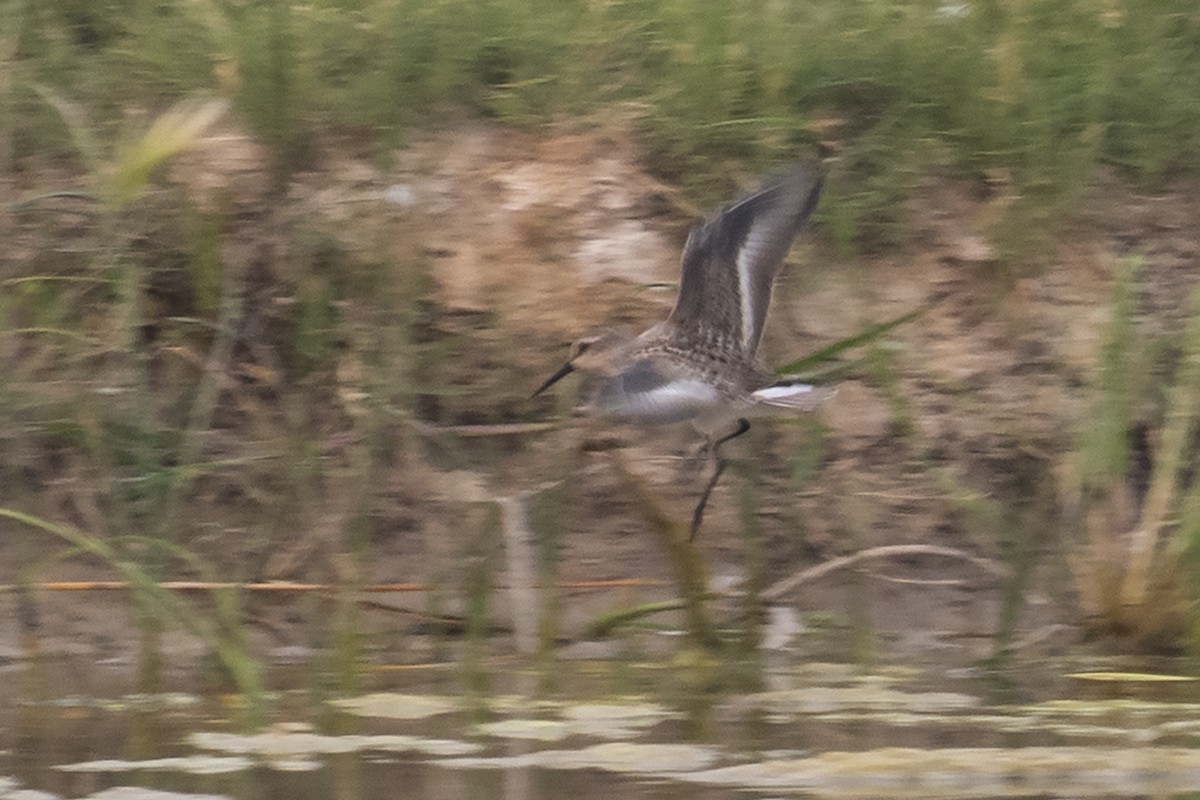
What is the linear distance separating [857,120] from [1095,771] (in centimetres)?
258

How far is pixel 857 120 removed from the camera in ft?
18.5

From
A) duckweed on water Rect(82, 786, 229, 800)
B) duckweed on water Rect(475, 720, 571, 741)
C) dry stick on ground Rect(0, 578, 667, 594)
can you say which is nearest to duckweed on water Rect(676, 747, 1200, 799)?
duckweed on water Rect(475, 720, 571, 741)

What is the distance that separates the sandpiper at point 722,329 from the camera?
4613mm

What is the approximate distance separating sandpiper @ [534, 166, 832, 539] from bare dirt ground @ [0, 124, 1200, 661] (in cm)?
19

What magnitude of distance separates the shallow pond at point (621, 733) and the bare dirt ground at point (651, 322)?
54cm

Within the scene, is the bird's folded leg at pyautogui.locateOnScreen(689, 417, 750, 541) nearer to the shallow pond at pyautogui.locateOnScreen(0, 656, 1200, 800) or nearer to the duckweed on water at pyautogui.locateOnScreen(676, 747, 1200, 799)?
the shallow pond at pyautogui.locateOnScreen(0, 656, 1200, 800)

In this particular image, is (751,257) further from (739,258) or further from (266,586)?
(266,586)

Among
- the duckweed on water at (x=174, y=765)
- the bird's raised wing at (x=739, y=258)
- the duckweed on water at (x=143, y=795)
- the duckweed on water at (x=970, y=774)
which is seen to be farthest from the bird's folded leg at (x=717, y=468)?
the duckweed on water at (x=143, y=795)

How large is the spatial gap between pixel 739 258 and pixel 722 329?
169 millimetres

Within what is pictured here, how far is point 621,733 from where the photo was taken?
3730mm

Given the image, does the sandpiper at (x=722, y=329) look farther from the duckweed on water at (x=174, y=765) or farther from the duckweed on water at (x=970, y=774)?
the duckweed on water at (x=174, y=765)

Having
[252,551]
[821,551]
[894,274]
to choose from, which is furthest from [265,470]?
[894,274]

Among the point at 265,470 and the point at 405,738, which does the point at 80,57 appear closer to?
the point at 265,470

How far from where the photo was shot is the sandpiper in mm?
4613
